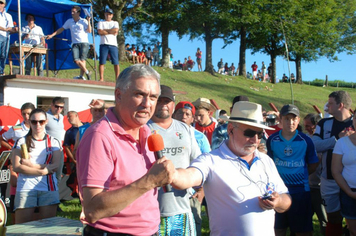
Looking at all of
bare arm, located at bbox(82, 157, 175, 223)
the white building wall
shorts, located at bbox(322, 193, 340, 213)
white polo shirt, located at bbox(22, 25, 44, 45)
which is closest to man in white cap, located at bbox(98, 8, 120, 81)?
the white building wall

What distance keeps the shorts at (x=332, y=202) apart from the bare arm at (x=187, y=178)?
3.65 metres

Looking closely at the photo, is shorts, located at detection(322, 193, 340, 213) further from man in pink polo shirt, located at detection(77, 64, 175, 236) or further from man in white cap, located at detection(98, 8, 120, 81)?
man in white cap, located at detection(98, 8, 120, 81)

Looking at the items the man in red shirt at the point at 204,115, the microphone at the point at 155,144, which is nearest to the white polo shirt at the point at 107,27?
the man in red shirt at the point at 204,115

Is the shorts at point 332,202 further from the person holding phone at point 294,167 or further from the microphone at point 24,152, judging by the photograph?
Result: the microphone at point 24,152

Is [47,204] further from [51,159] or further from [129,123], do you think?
[129,123]

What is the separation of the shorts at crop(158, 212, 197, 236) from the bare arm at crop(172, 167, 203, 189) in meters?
1.01

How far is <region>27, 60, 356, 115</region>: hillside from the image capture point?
74.3ft

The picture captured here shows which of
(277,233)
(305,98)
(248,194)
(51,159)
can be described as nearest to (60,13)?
(51,159)

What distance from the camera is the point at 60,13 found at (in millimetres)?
14602

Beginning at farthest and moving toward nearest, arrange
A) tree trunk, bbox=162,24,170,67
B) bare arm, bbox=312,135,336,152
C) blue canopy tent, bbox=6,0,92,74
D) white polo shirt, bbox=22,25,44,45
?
tree trunk, bbox=162,24,170,67
blue canopy tent, bbox=6,0,92,74
white polo shirt, bbox=22,25,44,45
bare arm, bbox=312,135,336,152

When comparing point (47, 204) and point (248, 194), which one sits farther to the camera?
point (47, 204)

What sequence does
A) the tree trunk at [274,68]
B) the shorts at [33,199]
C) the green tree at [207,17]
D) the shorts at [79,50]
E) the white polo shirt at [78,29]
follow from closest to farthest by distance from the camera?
the shorts at [33,199], the white polo shirt at [78,29], the shorts at [79,50], the green tree at [207,17], the tree trunk at [274,68]

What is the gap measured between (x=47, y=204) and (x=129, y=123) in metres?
3.39

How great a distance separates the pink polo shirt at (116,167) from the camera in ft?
7.37
